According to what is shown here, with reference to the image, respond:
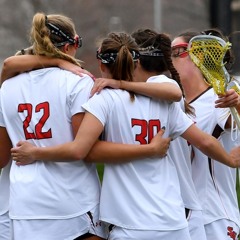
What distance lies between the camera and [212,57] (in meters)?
5.79

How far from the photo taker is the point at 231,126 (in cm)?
607

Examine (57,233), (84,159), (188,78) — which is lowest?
(57,233)

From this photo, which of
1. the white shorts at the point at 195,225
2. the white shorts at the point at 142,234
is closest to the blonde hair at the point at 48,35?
the white shorts at the point at 142,234

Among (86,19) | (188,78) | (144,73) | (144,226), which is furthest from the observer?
(86,19)

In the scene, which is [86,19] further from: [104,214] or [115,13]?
[104,214]

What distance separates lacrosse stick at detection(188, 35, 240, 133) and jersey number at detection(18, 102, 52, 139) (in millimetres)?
977

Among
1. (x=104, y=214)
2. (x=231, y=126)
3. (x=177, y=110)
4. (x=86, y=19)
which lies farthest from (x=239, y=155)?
(x=86, y=19)

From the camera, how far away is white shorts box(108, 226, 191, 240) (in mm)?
5445

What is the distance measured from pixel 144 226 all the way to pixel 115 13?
31.4 meters

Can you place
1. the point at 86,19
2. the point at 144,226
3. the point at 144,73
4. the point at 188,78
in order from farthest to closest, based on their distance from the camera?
the point at 86,19
the point at 188,78
the point at 144,73
the point at 144,226

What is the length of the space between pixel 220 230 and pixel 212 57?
1185 mm

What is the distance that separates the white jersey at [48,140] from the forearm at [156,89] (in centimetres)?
27

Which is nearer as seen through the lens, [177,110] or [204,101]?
[177,110]

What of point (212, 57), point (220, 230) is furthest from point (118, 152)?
point (220, 230)
